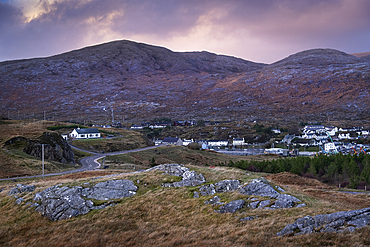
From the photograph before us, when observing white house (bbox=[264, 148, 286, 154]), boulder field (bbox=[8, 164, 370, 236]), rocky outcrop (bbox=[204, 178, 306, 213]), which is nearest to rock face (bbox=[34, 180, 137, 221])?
boulder field (bbox=[8, 164, 370, 236])

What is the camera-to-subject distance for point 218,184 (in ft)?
81.4

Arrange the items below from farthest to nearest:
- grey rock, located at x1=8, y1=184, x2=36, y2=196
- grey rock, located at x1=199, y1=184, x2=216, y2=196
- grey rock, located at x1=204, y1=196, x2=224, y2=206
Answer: grey rock, located at x1=8, y1=184, x2=36, y2=196 < grey rock, located at x1=199, y1=184, x2=216, y2=196 < grey rock, located at x1=204, y1=196, x2=224, y2=206

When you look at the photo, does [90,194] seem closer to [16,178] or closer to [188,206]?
[188,206]

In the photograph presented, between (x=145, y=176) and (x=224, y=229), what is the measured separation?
14.4m

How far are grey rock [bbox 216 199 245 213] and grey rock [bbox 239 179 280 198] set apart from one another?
7.02ft

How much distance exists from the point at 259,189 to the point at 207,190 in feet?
16.4

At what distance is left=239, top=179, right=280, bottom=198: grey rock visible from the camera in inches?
840

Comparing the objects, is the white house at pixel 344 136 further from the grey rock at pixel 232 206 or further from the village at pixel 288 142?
the grey rock at pixel 232 206

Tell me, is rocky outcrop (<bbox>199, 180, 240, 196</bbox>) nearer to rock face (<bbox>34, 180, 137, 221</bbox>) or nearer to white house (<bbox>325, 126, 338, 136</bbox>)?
rock face (<bbox>34, 180, 137, 221</bbox>)

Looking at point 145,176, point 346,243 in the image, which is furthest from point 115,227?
point 346,243

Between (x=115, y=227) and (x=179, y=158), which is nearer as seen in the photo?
(x=115, y=227)

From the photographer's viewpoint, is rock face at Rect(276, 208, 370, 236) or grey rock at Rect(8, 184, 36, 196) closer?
rock face at Rect(276, 208, 370, 236)

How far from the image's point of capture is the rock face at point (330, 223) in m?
14.0

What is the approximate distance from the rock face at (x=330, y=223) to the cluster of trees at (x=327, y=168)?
38.7 meters
